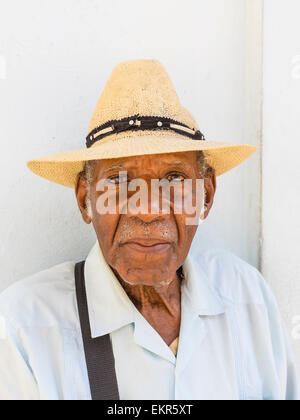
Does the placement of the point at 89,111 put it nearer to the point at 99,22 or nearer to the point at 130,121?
the point at 99,22

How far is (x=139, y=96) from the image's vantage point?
1596 mm

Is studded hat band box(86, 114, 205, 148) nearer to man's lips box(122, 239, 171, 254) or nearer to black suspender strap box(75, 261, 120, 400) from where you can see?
man's lips box(122, 239, 171, 254)

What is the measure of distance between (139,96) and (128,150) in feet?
0.70

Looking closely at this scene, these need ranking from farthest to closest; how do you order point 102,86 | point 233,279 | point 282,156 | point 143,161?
point 282,156 < point 102,86 < point 233,279 < point 143,161

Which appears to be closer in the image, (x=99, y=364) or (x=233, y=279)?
(x=99, y=364)

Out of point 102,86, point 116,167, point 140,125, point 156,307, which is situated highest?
point 102,86

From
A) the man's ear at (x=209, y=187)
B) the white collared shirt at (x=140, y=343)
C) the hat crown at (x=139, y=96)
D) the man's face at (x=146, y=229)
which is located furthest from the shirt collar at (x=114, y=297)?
the hat crown at (x=139, y=96)

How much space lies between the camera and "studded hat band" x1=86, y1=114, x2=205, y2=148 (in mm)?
1588

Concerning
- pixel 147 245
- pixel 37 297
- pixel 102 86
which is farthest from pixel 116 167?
pixel 102 86

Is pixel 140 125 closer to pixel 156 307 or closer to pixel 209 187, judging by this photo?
pixel 209 187

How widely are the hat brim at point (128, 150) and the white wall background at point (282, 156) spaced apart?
1.57 ft

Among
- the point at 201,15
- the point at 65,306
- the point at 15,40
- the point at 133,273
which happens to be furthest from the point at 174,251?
the point at 201,15

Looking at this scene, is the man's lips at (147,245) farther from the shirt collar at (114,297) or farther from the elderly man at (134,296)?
the shirt collar at (114,297)

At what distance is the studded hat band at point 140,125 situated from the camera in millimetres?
1588
